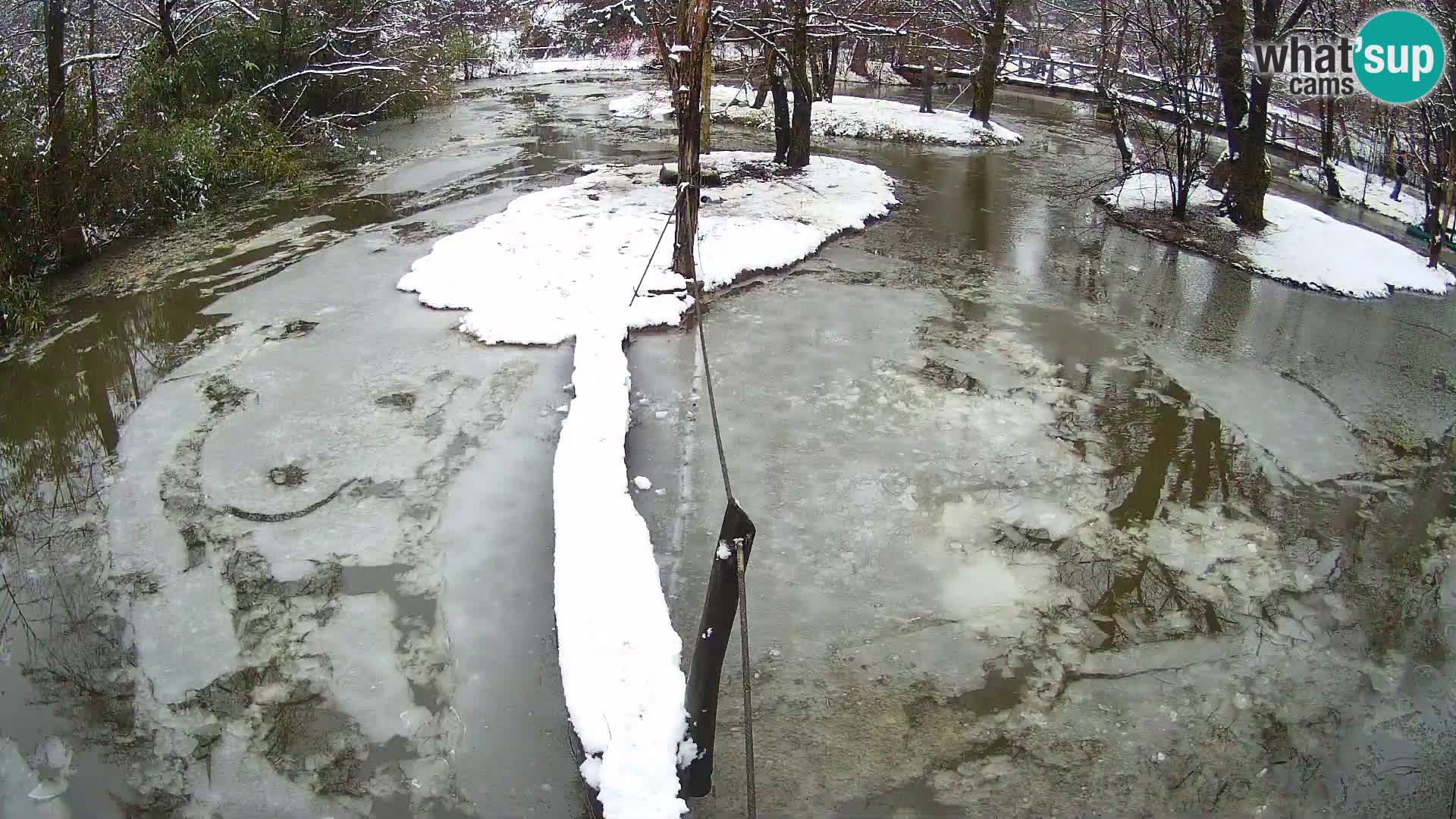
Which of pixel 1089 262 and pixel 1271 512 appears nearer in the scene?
pixel 1271 512

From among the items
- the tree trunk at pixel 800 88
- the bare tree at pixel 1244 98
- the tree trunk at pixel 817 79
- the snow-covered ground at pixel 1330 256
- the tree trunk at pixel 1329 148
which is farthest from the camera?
the tree trunk at pixel 817 79

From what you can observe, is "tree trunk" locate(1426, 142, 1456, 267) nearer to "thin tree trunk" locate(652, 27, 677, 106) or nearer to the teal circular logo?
the teal circular logo

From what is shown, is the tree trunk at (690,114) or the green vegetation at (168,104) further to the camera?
the green vegetation at (168,104)

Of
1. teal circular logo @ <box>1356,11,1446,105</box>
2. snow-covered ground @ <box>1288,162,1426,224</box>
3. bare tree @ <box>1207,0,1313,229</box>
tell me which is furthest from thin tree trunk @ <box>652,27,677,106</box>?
snow-covered ground @ <box>1288,162,1426,224</box>

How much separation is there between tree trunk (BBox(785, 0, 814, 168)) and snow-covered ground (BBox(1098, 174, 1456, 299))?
6.11 metres

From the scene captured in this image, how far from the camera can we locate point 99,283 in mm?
9734

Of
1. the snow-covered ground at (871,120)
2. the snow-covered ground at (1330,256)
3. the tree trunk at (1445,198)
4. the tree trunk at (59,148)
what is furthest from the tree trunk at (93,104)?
the tree trunk at (1445,198)

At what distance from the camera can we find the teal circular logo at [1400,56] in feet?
38.8

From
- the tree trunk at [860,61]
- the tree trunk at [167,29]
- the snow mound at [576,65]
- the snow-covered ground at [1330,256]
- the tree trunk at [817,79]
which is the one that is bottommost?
the snow-covered ground at [1330,256]

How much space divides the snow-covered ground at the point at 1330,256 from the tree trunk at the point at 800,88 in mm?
6111

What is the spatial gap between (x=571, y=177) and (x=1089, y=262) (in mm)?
8117

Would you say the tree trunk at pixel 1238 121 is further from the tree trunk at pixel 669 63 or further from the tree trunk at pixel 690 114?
the tree trunk at pixel 690 114

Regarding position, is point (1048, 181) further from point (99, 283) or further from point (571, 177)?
point (99, 283)

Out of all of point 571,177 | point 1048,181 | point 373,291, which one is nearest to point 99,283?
point 373,291
